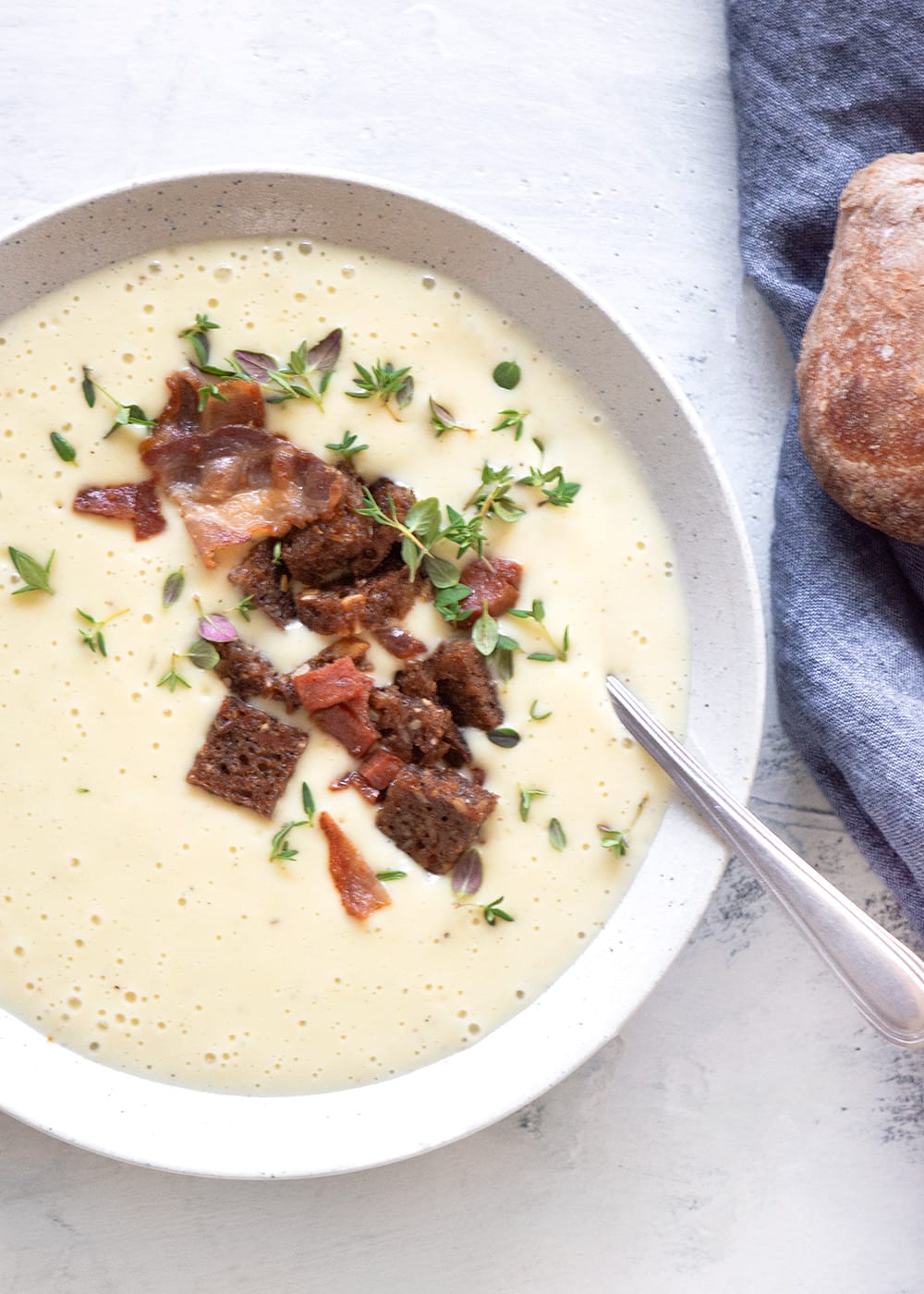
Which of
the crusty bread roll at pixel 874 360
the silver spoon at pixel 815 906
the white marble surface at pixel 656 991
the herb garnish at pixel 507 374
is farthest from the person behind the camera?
the white marble surface at pixel 656 991

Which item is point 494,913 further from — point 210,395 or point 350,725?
point 210,395

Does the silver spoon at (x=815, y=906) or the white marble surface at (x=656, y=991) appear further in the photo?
the white marble surface at (x=656, y=991)

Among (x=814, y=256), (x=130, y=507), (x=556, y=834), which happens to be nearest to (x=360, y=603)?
(x=130, y=507)

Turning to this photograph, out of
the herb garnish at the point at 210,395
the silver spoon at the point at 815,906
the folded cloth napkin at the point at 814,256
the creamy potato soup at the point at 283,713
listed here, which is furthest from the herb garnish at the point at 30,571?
the folded cloth napkin at the point at 814,256

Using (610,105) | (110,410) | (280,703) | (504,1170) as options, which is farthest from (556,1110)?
(610,105)

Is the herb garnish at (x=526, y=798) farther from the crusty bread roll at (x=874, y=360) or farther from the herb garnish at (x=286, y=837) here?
the crusty bread roll at (x=874, y=360)

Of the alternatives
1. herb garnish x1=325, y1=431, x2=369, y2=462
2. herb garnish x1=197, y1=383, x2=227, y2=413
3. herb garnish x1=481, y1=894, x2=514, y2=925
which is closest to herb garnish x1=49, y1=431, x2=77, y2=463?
herb garnish x1=197, y1=383, x2=227, y2=413

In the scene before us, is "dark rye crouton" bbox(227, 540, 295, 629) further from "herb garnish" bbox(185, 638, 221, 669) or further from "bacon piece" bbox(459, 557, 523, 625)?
"bacon piece" bbox(459, 557, 523, 625)
